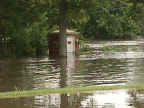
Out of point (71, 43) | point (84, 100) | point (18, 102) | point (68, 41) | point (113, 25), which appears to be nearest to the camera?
point (18, 102)

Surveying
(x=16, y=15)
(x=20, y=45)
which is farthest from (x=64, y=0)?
(x=20, y=45)

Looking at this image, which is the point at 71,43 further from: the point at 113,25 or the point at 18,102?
the point at 113,25

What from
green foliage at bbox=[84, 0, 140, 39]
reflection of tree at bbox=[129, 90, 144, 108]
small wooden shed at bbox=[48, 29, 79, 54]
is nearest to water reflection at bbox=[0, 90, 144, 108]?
reflection of tree at bbox=[129, 90, 144, 108]

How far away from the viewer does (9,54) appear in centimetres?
3794

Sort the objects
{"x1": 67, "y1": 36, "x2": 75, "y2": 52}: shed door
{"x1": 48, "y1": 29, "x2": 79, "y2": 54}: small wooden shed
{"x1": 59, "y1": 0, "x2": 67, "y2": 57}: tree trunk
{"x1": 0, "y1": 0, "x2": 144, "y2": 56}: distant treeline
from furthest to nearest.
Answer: {"x1": 67, "y1": 36, "x2": 75, "y2": 52}: shed door → {"x1": 48, "y1": 29, "x2": 79, "y2": 54}: small wooden shed → {"x1": 59, "y1": 0, "x2": 67, "y2": 57}: tree trunk → {"x1": 0, "y1": 0, "x2": 144, "y2": 56}: distant treeline

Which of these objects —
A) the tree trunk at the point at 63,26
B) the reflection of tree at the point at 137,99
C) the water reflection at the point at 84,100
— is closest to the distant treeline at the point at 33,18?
the tree trunk at the point at 63,26

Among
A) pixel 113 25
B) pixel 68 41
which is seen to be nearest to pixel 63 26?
pixel 68 41

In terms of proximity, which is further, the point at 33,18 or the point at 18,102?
the point at 33,18

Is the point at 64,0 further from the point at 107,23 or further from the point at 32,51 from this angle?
the point at 107,23

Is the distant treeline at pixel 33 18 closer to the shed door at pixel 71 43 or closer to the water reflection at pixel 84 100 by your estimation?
the shed door at pixel 71 43

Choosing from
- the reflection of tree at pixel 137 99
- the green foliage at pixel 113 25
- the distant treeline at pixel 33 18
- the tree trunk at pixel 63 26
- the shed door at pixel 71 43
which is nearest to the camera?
the reflection of tree at pixel 137 99

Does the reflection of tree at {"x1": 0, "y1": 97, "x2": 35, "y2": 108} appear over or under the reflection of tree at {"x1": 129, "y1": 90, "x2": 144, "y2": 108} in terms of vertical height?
under

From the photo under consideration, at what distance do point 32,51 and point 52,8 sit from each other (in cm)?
743

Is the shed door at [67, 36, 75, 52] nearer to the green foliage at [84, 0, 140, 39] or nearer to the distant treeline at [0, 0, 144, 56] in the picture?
the distant treeline at [0, 0, 144, 56]
